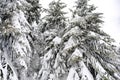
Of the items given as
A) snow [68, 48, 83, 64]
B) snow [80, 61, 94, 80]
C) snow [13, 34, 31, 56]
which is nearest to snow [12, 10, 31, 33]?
snow [13, 34, 31, 56]

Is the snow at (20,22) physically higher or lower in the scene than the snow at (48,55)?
higher

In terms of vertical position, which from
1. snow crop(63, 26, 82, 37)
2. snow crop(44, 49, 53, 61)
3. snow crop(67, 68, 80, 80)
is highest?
snow crop(63, 26, 82, 37)

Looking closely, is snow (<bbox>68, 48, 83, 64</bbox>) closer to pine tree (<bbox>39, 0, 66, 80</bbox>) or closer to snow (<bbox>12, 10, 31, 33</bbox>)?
pine tree (<bbox>39, 0, 66, 80</bbox>)

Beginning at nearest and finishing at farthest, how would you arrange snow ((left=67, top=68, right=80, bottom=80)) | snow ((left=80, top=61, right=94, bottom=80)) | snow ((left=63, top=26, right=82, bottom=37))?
1. snow ((left=80, top=61, right=94, bottom=80))
2. snow ((left=67, top=68, right=80, bottom=80))
3. snow ((left=63, top=26, right=82, bottom=37))

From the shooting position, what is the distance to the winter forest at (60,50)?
1222 centimetres

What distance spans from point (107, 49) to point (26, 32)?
18.0 feet

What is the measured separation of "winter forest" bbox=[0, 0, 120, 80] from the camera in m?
12.2

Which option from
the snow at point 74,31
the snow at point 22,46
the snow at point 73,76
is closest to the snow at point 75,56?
the snow at point 73,76

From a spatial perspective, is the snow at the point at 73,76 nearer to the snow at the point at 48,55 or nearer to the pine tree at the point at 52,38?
the pine tree at the point at 52,38

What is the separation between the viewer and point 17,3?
1371 centimetres

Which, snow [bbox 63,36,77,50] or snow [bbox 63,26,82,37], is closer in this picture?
snow [bbox 63,36,77,50]

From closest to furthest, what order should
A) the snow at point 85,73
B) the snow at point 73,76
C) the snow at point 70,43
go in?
1. the snow at point 85,73
2. the snow at point 73,76
3. the snow at point 70,43

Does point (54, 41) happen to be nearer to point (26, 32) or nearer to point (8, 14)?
point (26, 32)

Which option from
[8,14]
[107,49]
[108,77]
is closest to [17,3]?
[8,14]
